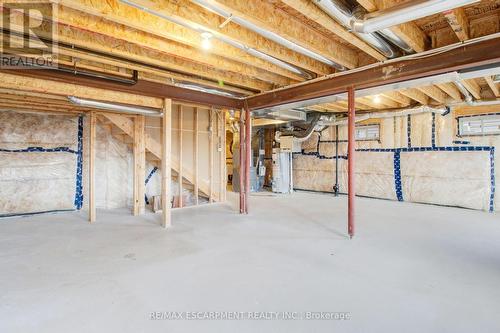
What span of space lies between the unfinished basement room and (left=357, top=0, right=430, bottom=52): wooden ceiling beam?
0.08 ft

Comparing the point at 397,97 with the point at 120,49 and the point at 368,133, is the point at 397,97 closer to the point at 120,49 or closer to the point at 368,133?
the point at 368,133

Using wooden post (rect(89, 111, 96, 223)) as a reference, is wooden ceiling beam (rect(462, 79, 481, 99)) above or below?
above

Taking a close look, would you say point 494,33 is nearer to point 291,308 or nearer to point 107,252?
point 291,308

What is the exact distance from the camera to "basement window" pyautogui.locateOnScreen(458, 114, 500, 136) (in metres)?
5.11

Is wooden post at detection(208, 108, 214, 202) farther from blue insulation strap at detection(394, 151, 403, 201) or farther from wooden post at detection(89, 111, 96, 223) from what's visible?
blue insulation strap at detection(394, 151, 403, 201)

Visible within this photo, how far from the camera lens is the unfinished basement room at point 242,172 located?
189cm

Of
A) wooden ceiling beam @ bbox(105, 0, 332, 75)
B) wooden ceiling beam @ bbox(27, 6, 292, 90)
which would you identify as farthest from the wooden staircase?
Answer: wooden ceiling beam @ bbox(105, 0, 332, 75)

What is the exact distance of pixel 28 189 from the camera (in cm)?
481

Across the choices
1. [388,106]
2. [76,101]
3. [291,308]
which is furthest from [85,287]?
[388,106]

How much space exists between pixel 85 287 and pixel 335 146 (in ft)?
22.2

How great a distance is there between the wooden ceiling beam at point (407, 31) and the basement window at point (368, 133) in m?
4.25

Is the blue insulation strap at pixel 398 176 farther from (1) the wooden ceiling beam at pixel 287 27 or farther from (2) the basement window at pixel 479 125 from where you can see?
(1) the wooden ceiling beam at pixel 287 27

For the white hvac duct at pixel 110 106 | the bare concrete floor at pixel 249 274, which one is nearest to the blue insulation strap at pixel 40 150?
the bare concrete floor at pixel 249 274

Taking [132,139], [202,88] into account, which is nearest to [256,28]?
[202,88]
